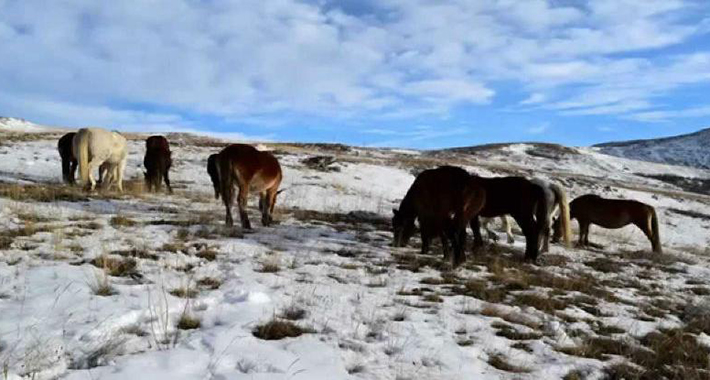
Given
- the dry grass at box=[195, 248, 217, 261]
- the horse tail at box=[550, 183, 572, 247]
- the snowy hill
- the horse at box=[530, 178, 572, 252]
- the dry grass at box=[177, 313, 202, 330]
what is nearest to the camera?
the dry grass at box=[177, 313, 202, 330]

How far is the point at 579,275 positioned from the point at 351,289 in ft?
15.1

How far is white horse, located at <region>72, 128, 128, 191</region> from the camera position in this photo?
1373cm

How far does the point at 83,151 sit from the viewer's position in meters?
13.7

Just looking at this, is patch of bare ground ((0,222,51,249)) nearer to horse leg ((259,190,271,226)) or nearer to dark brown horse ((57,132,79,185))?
horse leg ((259,190,271,226))

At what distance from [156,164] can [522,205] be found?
10260mm

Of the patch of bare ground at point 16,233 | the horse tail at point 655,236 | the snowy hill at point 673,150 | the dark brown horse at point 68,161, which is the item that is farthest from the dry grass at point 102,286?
the snowy hill at point 673,150

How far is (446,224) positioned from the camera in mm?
9328

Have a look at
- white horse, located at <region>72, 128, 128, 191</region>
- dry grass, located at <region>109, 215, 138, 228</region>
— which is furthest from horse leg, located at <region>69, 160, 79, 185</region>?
dry grass, located at <region>109, 215, 138, 228</region>

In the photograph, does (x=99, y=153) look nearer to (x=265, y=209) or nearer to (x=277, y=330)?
(x=265, y=209)

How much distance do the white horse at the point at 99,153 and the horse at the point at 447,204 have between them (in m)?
8.50

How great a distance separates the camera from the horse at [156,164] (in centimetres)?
1584

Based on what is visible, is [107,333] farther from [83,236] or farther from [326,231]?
[326,231]

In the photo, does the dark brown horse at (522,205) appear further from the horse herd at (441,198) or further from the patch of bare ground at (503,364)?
the patch of bare ground at (503,364)

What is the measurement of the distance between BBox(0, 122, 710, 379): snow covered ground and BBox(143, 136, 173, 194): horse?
13.0 feet
